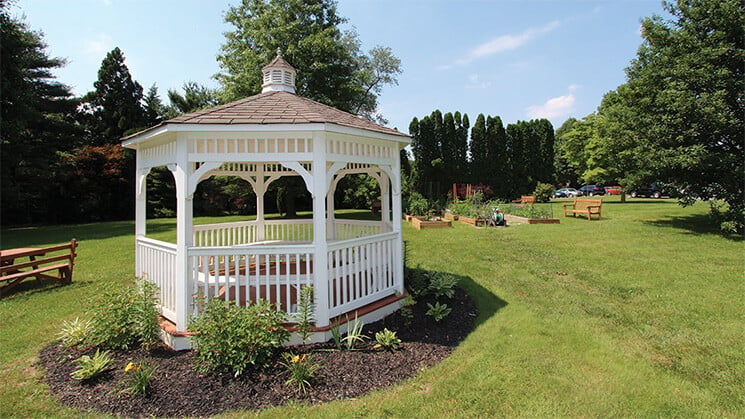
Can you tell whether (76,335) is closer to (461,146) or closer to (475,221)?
(475,221)

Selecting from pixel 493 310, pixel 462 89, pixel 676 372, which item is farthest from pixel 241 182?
pixel 676 372

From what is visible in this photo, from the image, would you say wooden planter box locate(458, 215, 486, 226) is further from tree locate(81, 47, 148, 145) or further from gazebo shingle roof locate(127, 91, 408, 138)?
tree locate(81, 47, 148, 145)

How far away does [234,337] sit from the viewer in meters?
3.67

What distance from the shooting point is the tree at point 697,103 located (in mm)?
10250

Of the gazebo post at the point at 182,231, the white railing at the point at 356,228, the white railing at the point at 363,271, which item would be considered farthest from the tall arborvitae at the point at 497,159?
the gazebo post at the point at 182,231

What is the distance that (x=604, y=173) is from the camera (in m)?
30.4

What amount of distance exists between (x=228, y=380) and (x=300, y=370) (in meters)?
0.72

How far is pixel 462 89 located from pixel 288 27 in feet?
36.9

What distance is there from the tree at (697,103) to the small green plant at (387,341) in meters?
10.9

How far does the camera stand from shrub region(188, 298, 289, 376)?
3619mm

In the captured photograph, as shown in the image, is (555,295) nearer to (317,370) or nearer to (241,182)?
(317,370)

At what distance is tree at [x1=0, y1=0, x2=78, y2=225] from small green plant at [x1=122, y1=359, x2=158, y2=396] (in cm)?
1749

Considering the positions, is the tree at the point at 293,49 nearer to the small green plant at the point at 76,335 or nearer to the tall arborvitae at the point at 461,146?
the tall arborvitae at the point at 461,146

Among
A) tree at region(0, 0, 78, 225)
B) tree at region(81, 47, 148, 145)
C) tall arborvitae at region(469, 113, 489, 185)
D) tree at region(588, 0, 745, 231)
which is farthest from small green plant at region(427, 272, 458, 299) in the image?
tree at region(81, 47, 148, 145)
